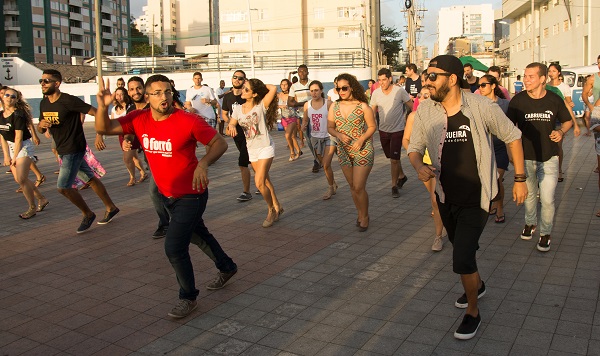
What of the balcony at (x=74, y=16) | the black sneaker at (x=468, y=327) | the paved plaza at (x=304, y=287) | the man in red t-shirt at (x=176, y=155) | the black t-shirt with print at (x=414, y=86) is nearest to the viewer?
the black sneaker at (x=468, y=327)

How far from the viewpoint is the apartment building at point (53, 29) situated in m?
80.9

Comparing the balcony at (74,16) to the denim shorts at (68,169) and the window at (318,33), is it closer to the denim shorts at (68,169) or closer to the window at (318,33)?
the window at (318,33)

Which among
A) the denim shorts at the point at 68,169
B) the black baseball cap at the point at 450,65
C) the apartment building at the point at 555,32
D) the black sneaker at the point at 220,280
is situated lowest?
the black sneaker at the point at 220,280

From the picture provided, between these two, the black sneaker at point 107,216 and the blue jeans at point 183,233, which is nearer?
the blue jeans at point 183,233

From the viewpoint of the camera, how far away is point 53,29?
287 ft

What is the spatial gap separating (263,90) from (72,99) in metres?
2.33

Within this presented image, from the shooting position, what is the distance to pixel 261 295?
5.11 m

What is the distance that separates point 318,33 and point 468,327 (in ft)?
189

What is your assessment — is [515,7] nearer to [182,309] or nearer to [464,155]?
[464,155]

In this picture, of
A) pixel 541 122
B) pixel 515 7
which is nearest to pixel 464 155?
pixel 541 122

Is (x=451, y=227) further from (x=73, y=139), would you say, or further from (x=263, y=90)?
(x=73, y=139)

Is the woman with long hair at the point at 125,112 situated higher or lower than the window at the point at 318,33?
lower

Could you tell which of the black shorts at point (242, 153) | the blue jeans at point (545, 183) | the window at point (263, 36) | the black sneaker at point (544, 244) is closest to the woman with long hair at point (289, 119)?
the black shorts at point (242, 153)

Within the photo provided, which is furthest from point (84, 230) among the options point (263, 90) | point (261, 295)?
point (261, 295)
